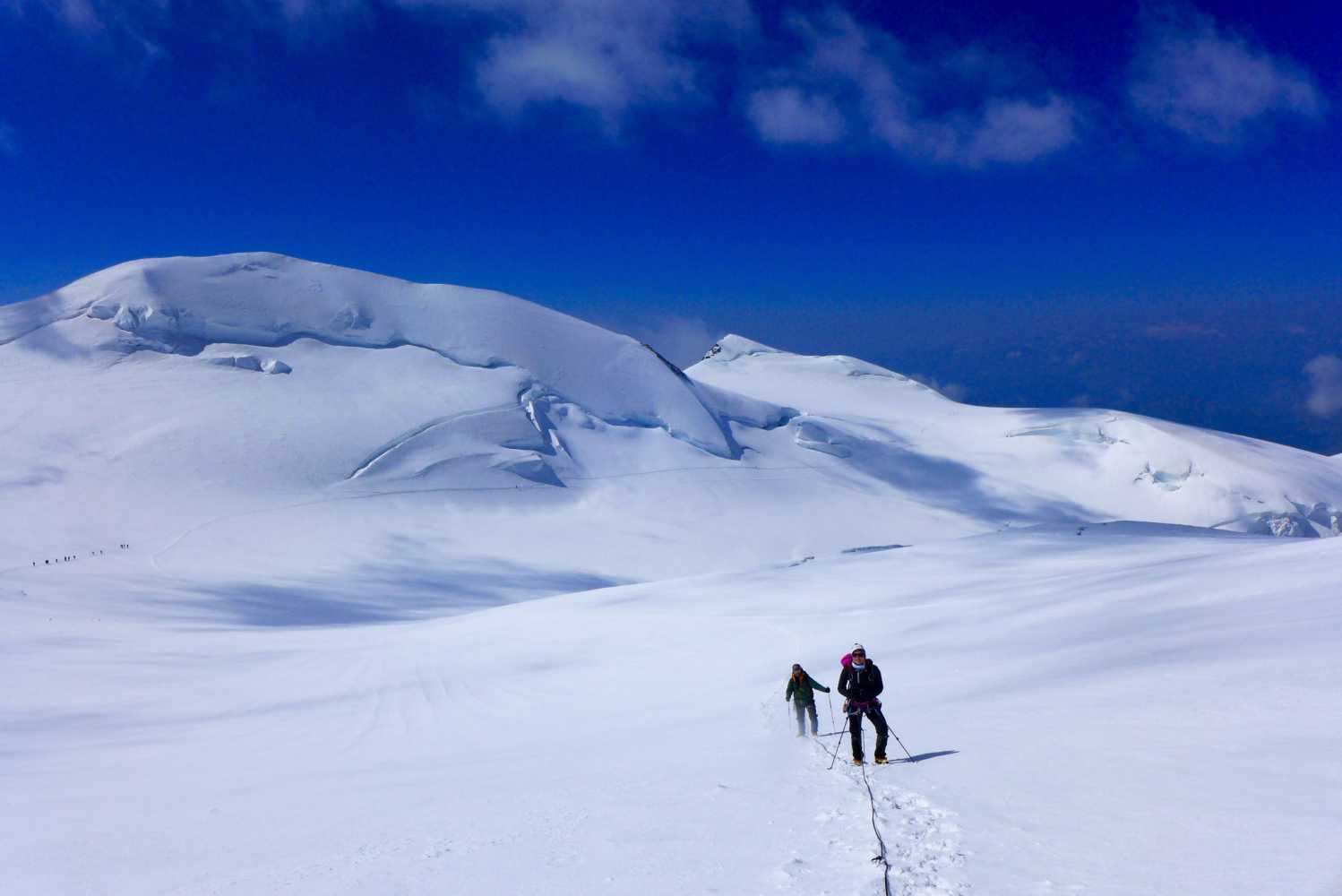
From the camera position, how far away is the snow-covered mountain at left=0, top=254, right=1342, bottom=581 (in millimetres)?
40781

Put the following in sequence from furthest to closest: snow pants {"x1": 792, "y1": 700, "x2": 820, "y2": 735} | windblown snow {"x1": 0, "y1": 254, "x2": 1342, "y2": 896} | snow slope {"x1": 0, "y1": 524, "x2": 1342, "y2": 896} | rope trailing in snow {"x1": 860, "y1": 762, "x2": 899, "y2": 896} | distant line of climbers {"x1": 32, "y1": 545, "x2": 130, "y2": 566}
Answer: distant line of climbers {"x1": 32, "y1": 545, "x2": 130, "y2": 566}
snow pants {"x1": 792, "y1": 700, "x2": 820, "y2": 735}
windblown snow {"x1": 0, "y1": 254, "x2": 1342, "y2": 896}
snow slope {"x1": 0, "y1": 524, "x2": 1342, "y2": 896}
rope trailing in snow {"x1": 860, "y1": 762, "x2": 899, "y2": 896}

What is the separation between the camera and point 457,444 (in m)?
47.6

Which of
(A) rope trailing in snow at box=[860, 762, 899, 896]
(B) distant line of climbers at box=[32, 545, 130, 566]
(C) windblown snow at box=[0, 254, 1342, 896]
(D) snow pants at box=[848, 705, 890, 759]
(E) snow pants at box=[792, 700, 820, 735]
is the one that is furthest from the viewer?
(B) distant line of climbers at box=[32, 545, 130, 566]

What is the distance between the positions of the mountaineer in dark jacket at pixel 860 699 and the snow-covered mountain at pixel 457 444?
31559mm

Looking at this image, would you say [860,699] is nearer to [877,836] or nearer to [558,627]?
[877,836]

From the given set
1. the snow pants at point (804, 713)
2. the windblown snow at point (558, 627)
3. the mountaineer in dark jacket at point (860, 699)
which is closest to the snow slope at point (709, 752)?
the windblown snow at point (558, 627)

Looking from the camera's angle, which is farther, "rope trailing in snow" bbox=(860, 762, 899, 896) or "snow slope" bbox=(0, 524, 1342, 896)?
"snow slope" bbox=(0, 524, 1342, 896)

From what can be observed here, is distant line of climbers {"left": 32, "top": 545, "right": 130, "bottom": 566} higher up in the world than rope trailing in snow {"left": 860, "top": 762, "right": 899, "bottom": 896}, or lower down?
higher up

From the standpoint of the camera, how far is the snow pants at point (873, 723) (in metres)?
8.83

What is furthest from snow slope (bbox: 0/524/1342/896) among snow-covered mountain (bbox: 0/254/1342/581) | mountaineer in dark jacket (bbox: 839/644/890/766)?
snow-covered mountain (bbox: 0/254/1342/581)

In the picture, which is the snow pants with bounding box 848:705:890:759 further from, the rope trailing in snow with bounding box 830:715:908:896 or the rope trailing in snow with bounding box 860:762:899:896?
the rope trailing in snow with bounding box 860:762:899:896

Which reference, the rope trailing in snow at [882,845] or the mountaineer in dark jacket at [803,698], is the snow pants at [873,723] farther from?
the mountaineer in dark jacket at [803,698]

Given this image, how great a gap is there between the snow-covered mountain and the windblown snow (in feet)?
0.87

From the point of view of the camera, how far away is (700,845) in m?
6.74
